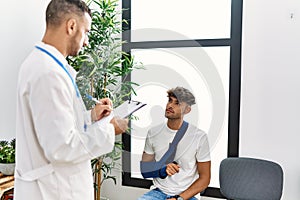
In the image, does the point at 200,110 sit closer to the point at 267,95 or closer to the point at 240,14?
the point at 267,95

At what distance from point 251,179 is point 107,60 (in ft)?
3.95

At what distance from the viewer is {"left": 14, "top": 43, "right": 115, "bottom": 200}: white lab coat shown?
96 centimetres

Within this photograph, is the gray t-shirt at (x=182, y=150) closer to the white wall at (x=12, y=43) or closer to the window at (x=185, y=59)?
the window at (x=185, y=59)

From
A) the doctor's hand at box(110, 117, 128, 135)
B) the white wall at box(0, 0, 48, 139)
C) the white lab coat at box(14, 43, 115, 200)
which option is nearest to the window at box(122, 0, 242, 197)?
the doctor's hand at box(110, 117, 128, 135)

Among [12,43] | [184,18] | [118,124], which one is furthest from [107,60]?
[118,124]

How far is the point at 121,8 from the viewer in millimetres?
2348

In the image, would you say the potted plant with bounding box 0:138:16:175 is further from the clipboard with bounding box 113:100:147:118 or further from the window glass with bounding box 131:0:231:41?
the window glass with bounding box 131:0:231:41

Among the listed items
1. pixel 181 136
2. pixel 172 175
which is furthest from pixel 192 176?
pixel 181 136

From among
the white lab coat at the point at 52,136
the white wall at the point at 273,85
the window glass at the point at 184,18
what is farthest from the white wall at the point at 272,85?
the white lab coat at the point at 52,136

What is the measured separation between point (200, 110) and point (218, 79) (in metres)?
0.24

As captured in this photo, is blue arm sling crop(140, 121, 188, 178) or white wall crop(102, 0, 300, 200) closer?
blue arm sling crop(140, 121, 188, 178)

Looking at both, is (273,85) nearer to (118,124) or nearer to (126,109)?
(126,109)

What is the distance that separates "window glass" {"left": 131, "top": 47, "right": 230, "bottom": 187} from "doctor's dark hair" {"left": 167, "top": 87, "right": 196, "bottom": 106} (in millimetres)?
23

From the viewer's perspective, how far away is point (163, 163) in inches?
68.7
